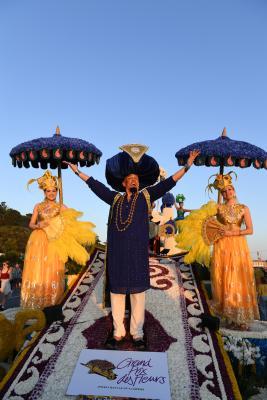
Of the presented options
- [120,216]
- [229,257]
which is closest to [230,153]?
[229,257]

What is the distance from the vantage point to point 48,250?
6.02m

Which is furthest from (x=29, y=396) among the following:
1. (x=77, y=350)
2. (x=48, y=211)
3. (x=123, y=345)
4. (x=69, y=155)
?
(x=69, y=155)

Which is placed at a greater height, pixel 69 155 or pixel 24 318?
pixel 69 155

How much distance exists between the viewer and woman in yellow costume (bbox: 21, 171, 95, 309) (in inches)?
234

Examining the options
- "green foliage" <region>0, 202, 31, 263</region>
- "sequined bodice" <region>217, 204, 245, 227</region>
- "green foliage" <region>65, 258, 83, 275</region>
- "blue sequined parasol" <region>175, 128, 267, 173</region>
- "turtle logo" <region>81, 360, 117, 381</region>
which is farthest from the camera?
"green foliage" <region>0, 202, 31, 263</region>

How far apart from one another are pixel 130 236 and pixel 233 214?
2.22 m

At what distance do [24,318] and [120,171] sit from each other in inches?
89.8

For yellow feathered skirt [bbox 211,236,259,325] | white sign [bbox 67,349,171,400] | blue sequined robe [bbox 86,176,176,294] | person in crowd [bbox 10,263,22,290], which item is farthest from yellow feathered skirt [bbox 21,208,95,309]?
person in crowd [bbox 10,263,22,290]

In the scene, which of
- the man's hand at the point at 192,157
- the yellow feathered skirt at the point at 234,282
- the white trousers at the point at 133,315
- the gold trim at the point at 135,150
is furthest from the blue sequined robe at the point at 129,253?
the yellow feathered skirt at the point at 234,282

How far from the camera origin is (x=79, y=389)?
3.41 meters

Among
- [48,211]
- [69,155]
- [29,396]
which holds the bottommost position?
[29,396]

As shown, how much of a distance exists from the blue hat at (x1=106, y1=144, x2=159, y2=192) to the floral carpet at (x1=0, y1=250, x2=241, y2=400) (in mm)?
1990

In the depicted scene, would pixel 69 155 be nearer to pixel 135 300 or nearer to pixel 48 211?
pixel 48 211

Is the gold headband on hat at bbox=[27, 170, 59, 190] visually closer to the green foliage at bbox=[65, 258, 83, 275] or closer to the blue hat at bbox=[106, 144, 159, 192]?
the green foliage at bbox=[65, 258, 83, 275]
